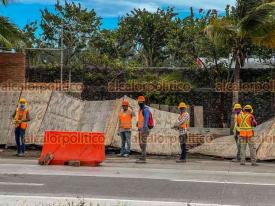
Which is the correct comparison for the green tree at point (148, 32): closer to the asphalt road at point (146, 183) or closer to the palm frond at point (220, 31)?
the palm frond at point (220, 31)

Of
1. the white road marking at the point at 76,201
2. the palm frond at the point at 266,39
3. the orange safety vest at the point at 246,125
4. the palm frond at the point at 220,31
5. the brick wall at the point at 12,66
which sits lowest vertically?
the white road marking at the point at 76,201

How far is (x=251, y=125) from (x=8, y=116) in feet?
27.7

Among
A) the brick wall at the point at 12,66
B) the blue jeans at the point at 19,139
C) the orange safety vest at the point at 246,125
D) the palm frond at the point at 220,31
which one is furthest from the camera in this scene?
the brick wall at the point at 12,66

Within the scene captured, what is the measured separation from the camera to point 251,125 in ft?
57.2

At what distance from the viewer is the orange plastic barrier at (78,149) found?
16203mm

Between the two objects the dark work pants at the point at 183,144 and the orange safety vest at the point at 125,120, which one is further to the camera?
the orange safety vest at the point at 125,120

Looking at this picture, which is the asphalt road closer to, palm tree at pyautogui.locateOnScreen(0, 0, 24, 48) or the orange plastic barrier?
the orange plastic barrier

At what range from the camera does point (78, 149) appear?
16.2 metres

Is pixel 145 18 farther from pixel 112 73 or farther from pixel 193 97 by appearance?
pixel 193 97

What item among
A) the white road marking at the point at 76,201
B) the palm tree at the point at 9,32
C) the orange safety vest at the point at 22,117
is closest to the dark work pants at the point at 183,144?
the orange safety vest at the point at 22,117

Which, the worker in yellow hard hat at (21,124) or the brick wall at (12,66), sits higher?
the brick wall at (12,66)

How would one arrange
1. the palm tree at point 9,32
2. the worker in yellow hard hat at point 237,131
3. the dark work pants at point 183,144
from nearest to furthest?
the dark work pants at point 183,144 → the worker in yellow hard hat at point 237,131 → the palm tree at point 9,32

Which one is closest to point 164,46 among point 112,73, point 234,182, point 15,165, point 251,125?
point 112,73

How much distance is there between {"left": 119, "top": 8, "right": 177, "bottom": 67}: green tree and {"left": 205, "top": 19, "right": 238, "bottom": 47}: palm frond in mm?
12923
